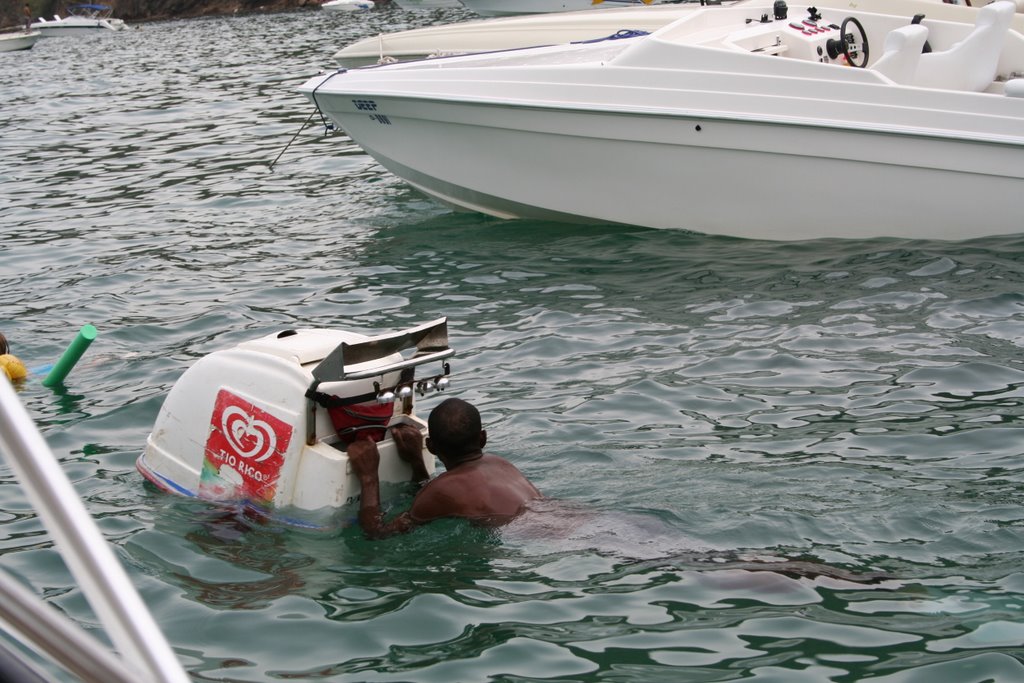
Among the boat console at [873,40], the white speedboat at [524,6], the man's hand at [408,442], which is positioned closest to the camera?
the man's hand at [408,442]

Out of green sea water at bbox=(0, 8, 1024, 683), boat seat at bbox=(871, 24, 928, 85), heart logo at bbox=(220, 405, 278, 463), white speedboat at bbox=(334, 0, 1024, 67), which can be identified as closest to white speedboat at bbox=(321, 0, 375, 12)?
white speedboat at bbox=(334, 0, 1024, 67)

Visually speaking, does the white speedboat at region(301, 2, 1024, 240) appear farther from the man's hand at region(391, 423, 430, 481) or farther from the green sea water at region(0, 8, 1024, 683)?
the man's hand at region(391, 423, 430, 481)

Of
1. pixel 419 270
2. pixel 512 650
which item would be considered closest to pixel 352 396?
pixel 512 650

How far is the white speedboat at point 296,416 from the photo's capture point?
16.8 feet

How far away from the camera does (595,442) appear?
619cm

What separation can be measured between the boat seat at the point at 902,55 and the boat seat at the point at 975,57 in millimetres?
303

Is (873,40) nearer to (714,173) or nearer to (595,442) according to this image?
(714,173)

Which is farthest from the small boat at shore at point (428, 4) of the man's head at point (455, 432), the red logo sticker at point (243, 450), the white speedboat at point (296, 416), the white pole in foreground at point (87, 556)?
the white pole in foreground at point (87, 556)

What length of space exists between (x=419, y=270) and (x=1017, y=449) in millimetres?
4914

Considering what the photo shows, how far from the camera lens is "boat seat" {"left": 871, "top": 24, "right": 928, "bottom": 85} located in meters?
8.98

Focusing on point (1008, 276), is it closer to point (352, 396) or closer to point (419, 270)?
point (419, 270)

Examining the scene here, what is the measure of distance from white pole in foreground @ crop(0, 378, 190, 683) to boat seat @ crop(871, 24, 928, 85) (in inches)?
322

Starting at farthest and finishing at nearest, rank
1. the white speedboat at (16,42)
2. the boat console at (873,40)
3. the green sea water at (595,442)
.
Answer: the white speedboat at (16,42)
the boat console at (873,40)
the green sea water at (595,442)

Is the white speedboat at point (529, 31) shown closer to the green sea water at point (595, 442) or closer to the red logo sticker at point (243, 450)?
the green sea water at point (595, 442)
